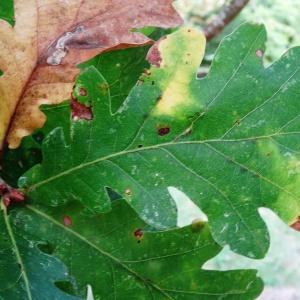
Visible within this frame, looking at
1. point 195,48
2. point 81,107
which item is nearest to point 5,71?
point 81,107

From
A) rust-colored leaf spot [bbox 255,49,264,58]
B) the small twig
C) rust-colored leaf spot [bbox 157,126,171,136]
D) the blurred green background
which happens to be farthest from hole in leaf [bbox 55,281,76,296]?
the blurred green background

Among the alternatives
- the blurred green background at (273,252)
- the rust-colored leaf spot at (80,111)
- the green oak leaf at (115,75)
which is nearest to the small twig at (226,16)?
the green oak leaf at (115,75)

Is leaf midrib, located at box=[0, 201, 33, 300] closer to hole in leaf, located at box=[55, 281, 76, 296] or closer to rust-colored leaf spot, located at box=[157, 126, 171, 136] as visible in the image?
hole in leaf, located at box=[55, 281, 76, 296]

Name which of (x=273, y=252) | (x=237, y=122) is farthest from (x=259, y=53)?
(x=273, y=252)

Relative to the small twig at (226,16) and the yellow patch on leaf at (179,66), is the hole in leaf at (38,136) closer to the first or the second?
the yellow patch on leaf at (179,66)

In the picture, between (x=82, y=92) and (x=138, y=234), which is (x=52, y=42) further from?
(x=138, y=234)
